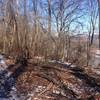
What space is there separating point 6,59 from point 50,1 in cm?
1399

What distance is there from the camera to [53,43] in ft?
61.8

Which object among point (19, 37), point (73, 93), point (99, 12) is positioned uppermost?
point (99, 12)

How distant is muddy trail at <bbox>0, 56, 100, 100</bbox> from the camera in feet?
26.5

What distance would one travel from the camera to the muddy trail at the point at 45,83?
807cm

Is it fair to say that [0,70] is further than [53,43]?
No

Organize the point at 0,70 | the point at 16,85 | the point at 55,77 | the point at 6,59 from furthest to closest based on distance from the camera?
1. the point at 6,59
2. the point at 0,70
3. the point at 55,77
4. the point at 16,85

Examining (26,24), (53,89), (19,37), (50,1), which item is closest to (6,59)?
(19,37)

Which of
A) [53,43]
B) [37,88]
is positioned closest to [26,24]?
[53,43]

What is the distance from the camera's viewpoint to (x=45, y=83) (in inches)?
361

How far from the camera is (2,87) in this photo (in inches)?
352

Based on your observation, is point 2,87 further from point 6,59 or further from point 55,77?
point 6,59

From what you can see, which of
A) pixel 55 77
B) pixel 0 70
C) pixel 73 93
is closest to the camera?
pixel 73 93

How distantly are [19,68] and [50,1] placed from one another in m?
15.5

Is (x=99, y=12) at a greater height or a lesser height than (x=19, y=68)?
greater
